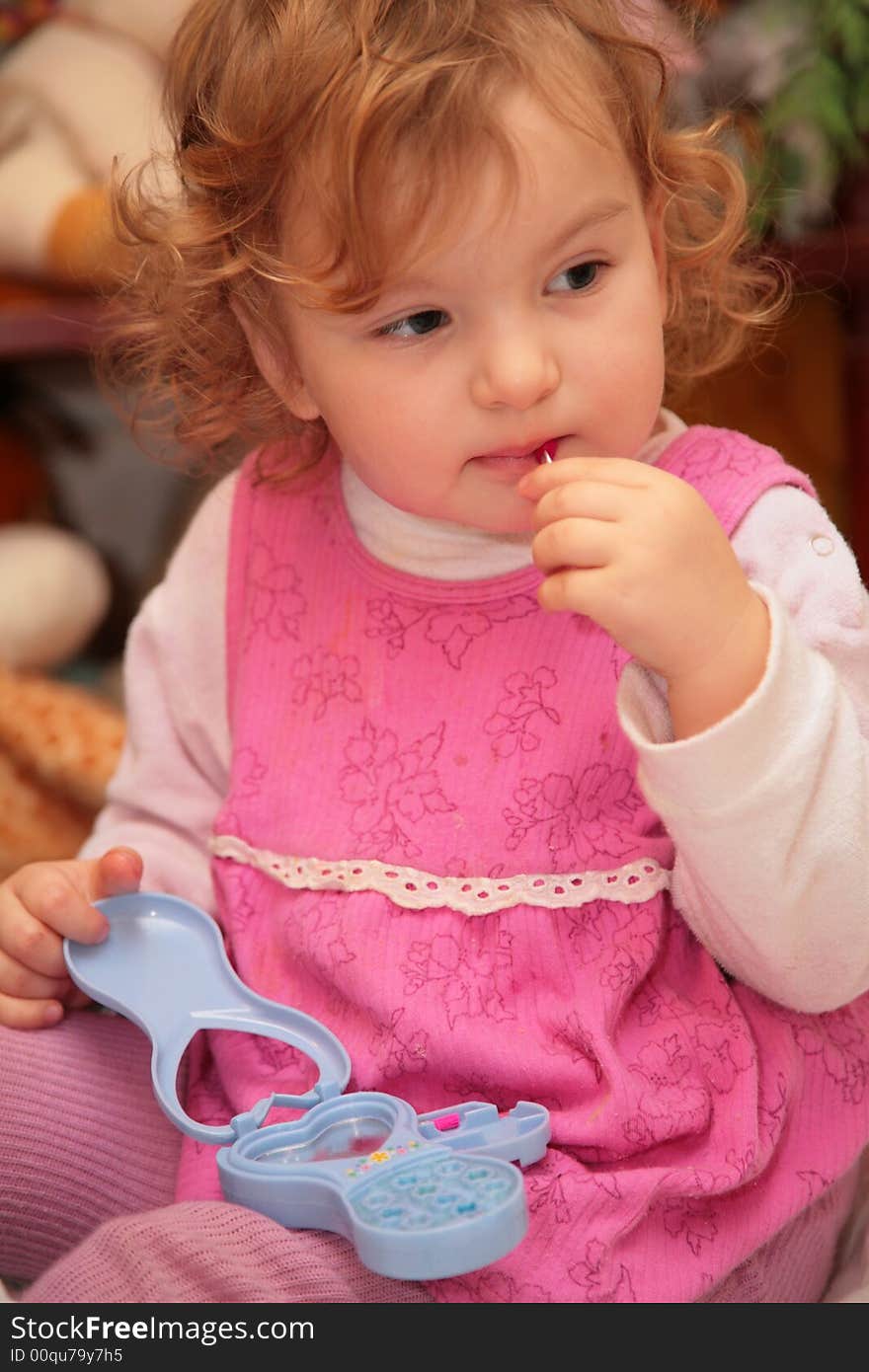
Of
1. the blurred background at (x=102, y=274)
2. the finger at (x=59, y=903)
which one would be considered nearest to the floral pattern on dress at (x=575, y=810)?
the finger at (x=59, y=903)

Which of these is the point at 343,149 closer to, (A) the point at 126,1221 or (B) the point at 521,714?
(B) the point at 521,714

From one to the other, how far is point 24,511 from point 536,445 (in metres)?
1.19

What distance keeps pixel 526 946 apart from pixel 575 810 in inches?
2.9

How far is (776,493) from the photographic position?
0.80 meters

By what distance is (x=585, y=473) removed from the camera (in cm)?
68

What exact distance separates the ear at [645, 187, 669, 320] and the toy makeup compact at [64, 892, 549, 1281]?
404mm

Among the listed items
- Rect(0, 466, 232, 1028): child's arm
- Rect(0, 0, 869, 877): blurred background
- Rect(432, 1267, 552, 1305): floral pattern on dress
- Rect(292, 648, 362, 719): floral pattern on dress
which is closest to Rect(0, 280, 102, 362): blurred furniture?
Rect(0, 0, 869, 877): blurred background

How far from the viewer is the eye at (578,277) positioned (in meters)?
0.72

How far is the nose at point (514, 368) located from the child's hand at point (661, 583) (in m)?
0.05

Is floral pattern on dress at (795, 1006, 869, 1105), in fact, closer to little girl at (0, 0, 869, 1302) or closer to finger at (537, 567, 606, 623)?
little girl at (0, 0, 869, 1302)

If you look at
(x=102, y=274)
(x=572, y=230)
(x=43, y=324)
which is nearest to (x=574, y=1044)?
(x=572, y=230)

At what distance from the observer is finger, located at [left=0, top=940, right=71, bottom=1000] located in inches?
33.9

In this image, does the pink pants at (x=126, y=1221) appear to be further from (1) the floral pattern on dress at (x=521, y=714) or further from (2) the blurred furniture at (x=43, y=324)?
(2) the blurred furniture at (x=43, y=324)
